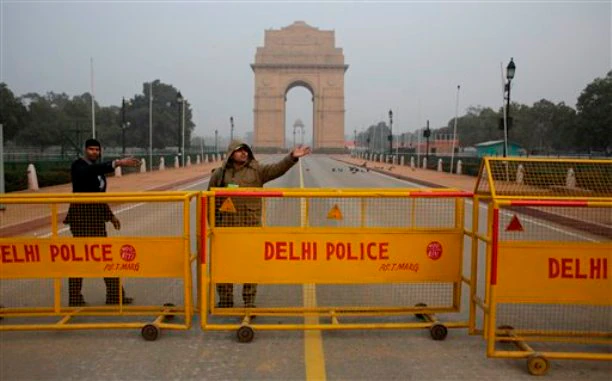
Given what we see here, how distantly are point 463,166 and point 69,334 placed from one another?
3193 cm

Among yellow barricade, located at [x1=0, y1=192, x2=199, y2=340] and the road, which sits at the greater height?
yellow barricade, located at [x1=0, y1=192, x2=199, y2=340]

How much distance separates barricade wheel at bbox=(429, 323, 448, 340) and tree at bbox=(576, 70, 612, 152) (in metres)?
47.5

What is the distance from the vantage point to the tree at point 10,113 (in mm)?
56781

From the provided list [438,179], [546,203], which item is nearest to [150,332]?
[546,203]

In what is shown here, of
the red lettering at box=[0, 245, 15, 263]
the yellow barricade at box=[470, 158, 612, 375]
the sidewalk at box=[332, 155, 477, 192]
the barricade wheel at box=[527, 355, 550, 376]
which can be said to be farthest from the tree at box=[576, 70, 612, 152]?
the red lettering at box=[0, 245, 15, 263]

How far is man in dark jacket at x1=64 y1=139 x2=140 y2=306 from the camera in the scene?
5.68m

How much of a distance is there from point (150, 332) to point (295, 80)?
9800 centimetres

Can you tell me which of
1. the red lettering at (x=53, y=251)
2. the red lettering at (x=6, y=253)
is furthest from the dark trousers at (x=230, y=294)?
the red lettering at (x=6, y=253)

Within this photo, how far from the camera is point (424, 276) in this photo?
18.0ft

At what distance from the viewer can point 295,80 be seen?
101125mm

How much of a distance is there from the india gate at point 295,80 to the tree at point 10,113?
45608mm

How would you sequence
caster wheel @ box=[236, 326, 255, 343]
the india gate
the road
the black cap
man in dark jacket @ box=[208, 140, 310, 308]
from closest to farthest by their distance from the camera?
the road
caster wheel @ box=[236, 326, 255, 343]
man in dark jacket @ box=[208, 140, 310, 308]
the black cap
the india gate

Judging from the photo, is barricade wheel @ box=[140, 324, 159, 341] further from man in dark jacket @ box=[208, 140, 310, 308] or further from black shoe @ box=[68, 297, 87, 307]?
black shoe @ box=[68, 297, 87, 307]

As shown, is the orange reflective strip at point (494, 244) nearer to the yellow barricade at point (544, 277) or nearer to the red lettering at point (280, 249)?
the yellow barricade at point (544, 277)
